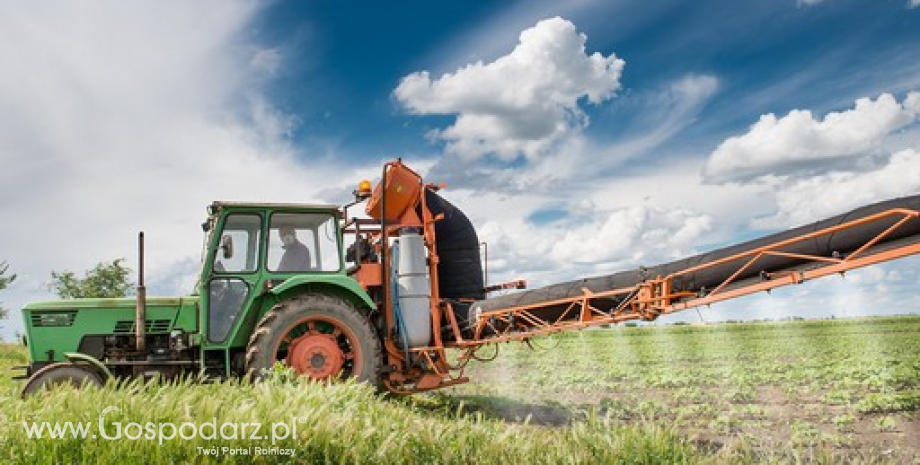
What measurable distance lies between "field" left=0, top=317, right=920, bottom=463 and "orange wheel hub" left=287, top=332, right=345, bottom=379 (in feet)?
3.28

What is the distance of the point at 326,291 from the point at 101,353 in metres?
2.71

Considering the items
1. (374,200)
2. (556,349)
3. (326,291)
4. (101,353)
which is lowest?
(556,349)

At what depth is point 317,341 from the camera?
27.1ft

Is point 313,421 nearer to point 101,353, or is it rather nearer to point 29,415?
point 29,415

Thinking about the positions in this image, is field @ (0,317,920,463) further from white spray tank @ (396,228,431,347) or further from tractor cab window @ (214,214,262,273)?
tractor cab window @ (214,214,262,273)

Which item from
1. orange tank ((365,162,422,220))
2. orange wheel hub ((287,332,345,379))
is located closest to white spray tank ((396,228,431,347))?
orange tank ((365,162,422,220))

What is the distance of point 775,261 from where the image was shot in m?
6.50

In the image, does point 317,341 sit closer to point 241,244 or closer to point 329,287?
point 329,287

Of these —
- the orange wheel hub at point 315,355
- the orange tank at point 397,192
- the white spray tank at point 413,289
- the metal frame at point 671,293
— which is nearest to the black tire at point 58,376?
the orange wheel hub at point 315,355

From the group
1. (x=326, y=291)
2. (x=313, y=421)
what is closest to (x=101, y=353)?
(x=326, y=291)

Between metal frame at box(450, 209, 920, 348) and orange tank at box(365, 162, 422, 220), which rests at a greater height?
orange tank at box(365, 162, 422, 220)

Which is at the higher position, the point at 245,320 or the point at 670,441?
the point at 245,320

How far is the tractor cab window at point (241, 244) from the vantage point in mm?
8320

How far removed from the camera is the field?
432 cm
